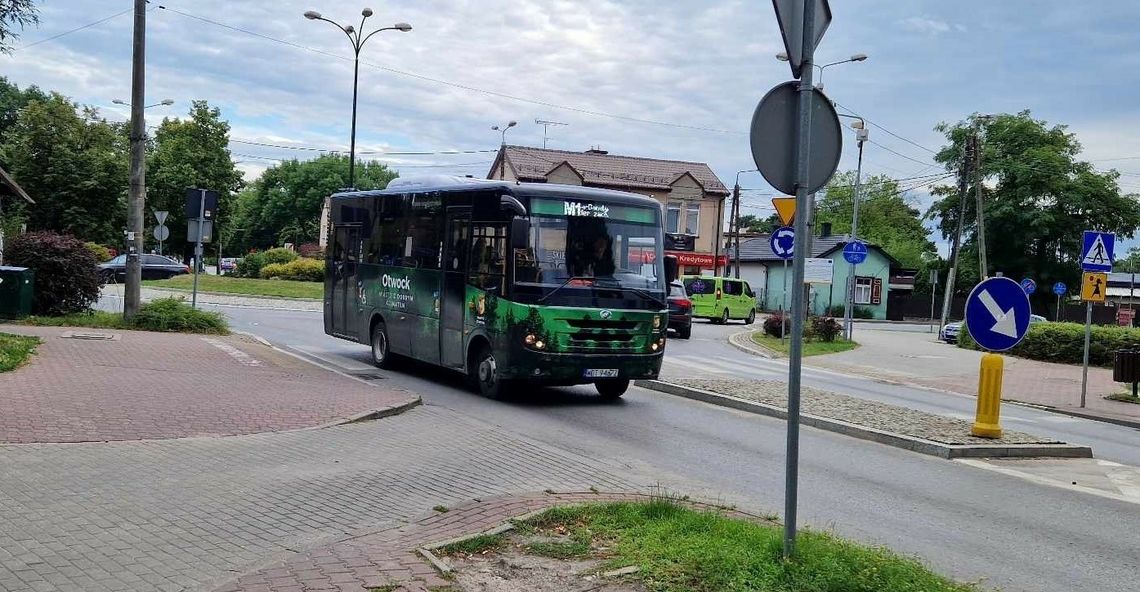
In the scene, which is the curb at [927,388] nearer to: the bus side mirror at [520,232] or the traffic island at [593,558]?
the bus side mirror at [520,232]

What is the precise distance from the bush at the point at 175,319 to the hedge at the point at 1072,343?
19831 millimetres

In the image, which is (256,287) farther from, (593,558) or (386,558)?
(593,558)

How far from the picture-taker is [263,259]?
46875mm

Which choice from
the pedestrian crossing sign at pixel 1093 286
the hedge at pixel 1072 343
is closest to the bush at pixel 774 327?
the hedge at pixel 1072 343

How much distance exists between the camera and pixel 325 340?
21453 millimetres

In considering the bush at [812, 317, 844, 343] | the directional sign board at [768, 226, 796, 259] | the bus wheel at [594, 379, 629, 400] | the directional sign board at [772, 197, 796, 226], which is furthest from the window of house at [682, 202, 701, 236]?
the bus wheel at [594, 379, 629, 400]

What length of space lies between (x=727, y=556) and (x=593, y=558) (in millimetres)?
761

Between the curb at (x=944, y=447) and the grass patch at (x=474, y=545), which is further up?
the grass patch at (x=474, y=545)

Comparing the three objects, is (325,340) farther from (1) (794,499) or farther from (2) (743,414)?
(1) (794,499)

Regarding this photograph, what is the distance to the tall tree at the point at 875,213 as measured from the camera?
328ft

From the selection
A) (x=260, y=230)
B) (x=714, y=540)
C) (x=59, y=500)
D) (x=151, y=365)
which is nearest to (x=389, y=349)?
(x=151, y=365)

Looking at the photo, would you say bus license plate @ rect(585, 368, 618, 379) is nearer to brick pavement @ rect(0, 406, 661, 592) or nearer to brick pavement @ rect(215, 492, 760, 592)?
brick pavement @ rect(0, 406, 661, 592)

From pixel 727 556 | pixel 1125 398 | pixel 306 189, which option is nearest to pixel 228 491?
pixel 727 556

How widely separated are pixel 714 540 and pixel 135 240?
16952 millimetres
